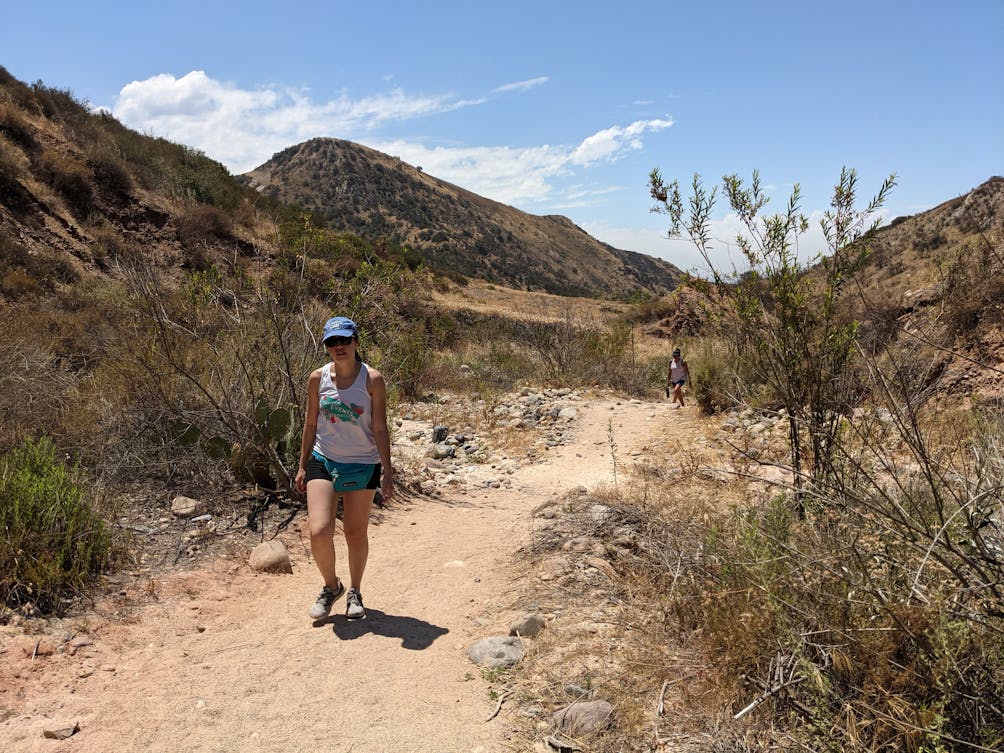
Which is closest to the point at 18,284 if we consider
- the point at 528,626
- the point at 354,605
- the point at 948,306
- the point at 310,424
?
the point at 310,424

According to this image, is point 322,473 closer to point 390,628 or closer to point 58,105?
point 390,628

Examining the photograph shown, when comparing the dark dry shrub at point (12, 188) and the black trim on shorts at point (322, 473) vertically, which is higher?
the dark dry shrub at point (12, 188)

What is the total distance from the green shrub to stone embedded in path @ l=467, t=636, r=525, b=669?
220cm

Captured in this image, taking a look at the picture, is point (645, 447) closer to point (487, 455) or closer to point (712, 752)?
point (487, 455)

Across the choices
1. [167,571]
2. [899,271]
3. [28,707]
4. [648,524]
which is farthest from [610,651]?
[899,271]

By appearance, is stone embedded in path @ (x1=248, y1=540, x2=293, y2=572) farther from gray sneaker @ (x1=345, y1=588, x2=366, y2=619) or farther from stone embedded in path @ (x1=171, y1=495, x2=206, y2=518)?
gray sneaker @ (x1=345, y1=588, x2=366, y2=619)

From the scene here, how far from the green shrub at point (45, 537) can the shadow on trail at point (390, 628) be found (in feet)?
4.52

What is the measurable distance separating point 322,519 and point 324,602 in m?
0.52

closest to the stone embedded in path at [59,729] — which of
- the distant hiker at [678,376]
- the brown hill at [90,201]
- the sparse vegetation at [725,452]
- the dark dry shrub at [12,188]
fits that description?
the sparse vegetation at [725,452]

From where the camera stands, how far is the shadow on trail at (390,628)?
3.48 m

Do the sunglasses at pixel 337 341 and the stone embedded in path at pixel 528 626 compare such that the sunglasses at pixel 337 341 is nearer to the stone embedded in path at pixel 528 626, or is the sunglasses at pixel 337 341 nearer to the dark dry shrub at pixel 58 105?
the stone embedded in path at pixel 528 626

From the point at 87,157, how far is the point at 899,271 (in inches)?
864

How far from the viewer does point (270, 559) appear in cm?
441

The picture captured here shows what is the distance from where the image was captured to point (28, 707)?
270 cm
